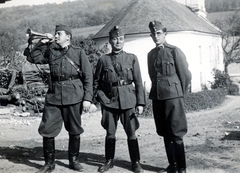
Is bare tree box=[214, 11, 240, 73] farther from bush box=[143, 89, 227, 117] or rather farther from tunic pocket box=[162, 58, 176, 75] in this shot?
tunic pocket box=[162, 58, 176, 75]

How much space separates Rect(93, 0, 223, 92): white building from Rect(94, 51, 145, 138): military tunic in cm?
1552

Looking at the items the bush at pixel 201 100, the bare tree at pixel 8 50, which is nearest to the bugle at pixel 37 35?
the bush at pixel 201 100

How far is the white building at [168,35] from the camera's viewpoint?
Answer: 2178cm

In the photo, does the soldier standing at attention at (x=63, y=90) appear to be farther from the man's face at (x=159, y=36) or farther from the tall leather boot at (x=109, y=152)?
the man's face at (x=159, y=36)

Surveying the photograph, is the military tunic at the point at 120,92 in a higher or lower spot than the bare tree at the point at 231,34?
lower

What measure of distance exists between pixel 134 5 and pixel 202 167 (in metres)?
21.7

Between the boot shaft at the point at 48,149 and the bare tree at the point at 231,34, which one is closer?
the boot shaft at the point at 48,149

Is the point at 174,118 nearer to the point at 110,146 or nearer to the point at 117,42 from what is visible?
the point at 110,146

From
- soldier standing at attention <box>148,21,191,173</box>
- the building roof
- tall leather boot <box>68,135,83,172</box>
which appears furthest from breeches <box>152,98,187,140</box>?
the building roof

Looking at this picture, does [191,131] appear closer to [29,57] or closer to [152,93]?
[152,93]

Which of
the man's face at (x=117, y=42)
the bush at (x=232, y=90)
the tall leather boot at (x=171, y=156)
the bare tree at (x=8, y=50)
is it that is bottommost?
the bush at (x=232, y=90)

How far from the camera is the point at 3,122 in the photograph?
12.1 metres

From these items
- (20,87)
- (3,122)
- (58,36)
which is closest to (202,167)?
(58,36)

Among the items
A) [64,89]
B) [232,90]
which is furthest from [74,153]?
[232,90]
